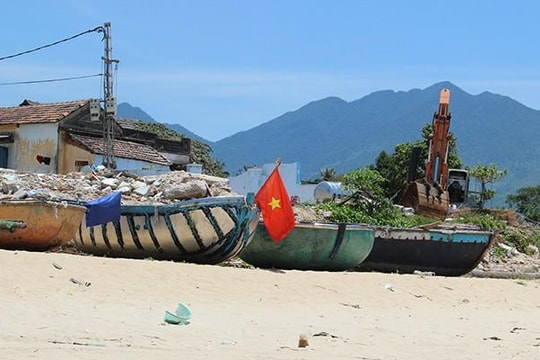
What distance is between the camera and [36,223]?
13.8m

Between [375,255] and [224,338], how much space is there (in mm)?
10825

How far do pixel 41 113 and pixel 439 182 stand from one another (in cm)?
1689

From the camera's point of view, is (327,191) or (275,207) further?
(327,191)

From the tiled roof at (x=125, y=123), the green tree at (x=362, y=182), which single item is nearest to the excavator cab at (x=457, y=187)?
the green tree at (x=362, y=182)

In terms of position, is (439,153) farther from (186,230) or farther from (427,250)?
(186,230)

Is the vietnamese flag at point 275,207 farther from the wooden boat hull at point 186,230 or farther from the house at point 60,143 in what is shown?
the house at point 60,143

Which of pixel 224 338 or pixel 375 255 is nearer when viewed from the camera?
pixel 224 338

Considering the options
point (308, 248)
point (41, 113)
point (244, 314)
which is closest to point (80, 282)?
point (244, 314)

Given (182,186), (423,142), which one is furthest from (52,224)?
(423,142)

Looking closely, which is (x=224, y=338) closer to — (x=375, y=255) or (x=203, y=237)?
(x=203, y=237)

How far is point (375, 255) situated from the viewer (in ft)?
62.1

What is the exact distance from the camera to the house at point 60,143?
33781 mm

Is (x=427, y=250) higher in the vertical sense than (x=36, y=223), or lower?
lower

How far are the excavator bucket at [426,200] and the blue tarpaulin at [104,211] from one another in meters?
18.2
